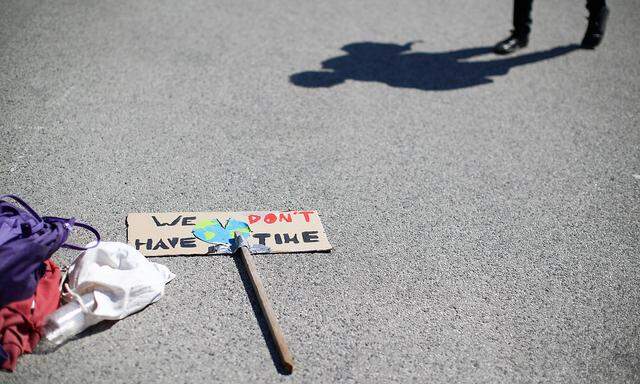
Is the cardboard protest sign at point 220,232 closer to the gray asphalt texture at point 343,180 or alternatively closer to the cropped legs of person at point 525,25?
the gray asphalt texture at point 343,180

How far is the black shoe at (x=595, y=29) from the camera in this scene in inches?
229

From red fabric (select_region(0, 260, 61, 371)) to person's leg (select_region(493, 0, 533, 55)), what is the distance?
506 centimetres

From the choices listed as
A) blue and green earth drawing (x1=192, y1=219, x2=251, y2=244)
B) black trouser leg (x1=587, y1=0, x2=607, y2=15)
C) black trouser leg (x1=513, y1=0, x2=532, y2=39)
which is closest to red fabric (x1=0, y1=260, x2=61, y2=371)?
blue and green earth drawing (x1=192, y1=219, x2=251, y2=244)

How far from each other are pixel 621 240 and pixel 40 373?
3426mm

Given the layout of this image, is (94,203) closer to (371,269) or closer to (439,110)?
(371,269)

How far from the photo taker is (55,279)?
2.51 metres

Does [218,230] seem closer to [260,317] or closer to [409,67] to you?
[260,317]

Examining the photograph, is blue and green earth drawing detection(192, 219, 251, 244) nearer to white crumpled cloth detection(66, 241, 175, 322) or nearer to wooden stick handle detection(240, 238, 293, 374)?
wooden stick handle detection(240, 238, 293, 374)

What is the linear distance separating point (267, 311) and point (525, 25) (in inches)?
185

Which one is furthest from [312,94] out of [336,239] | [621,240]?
[621,240]

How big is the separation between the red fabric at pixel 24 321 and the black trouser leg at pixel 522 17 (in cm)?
519

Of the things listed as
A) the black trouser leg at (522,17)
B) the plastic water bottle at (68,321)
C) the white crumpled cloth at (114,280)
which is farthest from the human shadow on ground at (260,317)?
the black trouser leg at (522,17)

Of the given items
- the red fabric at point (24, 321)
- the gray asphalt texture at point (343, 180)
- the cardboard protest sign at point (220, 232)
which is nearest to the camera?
the red fabric at point (24, 321)

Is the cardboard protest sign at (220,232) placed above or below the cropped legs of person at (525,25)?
below
